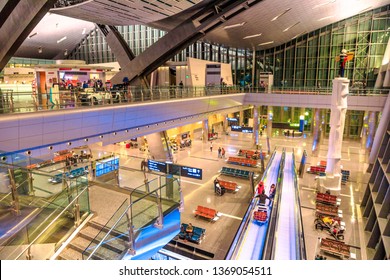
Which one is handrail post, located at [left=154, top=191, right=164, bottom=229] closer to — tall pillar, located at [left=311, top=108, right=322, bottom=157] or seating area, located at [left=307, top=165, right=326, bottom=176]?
seating area, located at [left=307, top=165, right=326, bottom=176]

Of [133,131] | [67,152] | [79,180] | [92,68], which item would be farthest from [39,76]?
[79,180]

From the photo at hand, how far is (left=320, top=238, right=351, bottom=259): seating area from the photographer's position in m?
9.80

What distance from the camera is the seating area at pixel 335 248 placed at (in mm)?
9805

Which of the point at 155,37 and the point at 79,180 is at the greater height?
the point at 155,37

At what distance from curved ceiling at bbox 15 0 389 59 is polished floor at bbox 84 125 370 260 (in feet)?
27.9

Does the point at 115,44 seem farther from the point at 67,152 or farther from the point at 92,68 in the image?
the point at 67,152

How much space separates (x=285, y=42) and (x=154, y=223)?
34.9 m

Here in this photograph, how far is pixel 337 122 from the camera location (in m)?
16.3

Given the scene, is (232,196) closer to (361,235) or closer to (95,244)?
(361,235)

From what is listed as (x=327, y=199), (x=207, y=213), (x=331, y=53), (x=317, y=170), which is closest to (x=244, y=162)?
(x=317, y=170)

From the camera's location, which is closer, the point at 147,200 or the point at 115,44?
the point at 147,200

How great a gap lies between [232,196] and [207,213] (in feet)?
10.4
